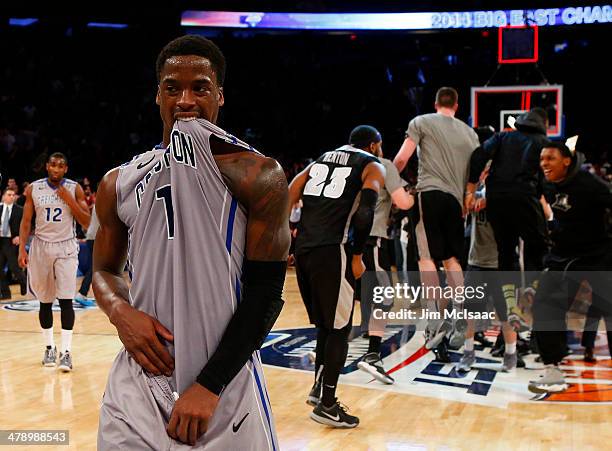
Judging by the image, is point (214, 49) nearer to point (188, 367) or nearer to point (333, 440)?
point (188, 367)

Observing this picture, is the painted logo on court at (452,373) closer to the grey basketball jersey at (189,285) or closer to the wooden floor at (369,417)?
the wooden floor at (369,417)

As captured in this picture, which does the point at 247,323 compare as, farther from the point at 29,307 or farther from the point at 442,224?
the point at 29,307

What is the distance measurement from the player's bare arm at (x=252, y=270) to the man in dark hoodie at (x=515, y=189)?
484 centimetres

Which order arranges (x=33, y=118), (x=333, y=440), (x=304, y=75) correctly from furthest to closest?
(x=304, y=75), (x=33, y=118), (x=333, y=440)

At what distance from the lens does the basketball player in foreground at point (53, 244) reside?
23.6 feet

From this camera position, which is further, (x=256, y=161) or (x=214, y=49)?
(x=214, y=49)

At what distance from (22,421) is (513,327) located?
380 centimetres

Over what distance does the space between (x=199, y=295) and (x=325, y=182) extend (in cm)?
360

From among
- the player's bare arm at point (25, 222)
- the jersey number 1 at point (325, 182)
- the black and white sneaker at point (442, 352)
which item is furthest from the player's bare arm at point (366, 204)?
the player's bare arm at point (25, 222)

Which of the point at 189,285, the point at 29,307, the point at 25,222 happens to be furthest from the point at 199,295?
the point at 29,307

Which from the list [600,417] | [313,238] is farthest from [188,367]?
[600,417]

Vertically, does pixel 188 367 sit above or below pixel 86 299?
above

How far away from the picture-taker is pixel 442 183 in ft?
22.1

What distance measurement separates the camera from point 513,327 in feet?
21.7
